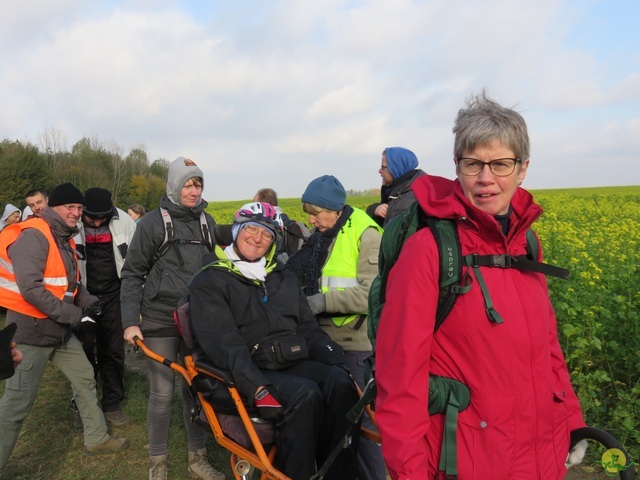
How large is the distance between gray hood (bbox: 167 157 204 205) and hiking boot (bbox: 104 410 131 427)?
2.86 metres

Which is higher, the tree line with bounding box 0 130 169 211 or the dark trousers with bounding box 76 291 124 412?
the tree line with bounding box 0 130 169 211

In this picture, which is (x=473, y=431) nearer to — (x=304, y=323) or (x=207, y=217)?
(x=304, y=323)

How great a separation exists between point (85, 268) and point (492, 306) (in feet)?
16.8

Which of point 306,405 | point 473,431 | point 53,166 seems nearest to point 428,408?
point 473,431

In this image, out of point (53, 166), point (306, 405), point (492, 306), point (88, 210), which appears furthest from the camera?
point (53, 166)

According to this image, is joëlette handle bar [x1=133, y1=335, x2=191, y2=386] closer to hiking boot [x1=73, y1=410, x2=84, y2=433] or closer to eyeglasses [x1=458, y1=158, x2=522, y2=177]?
hiking boot [x1=73, y1=410, x2=84, y2=433]

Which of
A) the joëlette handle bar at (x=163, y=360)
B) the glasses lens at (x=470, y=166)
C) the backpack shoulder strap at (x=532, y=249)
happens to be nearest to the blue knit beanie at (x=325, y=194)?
the joëlette handle bar at (x=163, y=360)

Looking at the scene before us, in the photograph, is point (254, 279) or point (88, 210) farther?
point (88, 210)

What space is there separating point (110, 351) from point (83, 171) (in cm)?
4256

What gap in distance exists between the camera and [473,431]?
73.0 inches

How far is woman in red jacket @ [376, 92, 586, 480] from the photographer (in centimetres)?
182

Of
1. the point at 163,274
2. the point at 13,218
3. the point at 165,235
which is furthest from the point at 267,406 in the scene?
the point at 13,218

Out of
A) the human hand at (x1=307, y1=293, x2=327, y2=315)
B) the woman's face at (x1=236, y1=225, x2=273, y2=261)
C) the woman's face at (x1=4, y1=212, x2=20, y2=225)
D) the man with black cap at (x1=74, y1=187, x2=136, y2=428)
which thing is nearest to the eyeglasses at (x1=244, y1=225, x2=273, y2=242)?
the woman's face at (x1=236, y1=225, x2=273, y2=261)

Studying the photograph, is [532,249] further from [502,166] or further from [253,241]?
[253,241]
